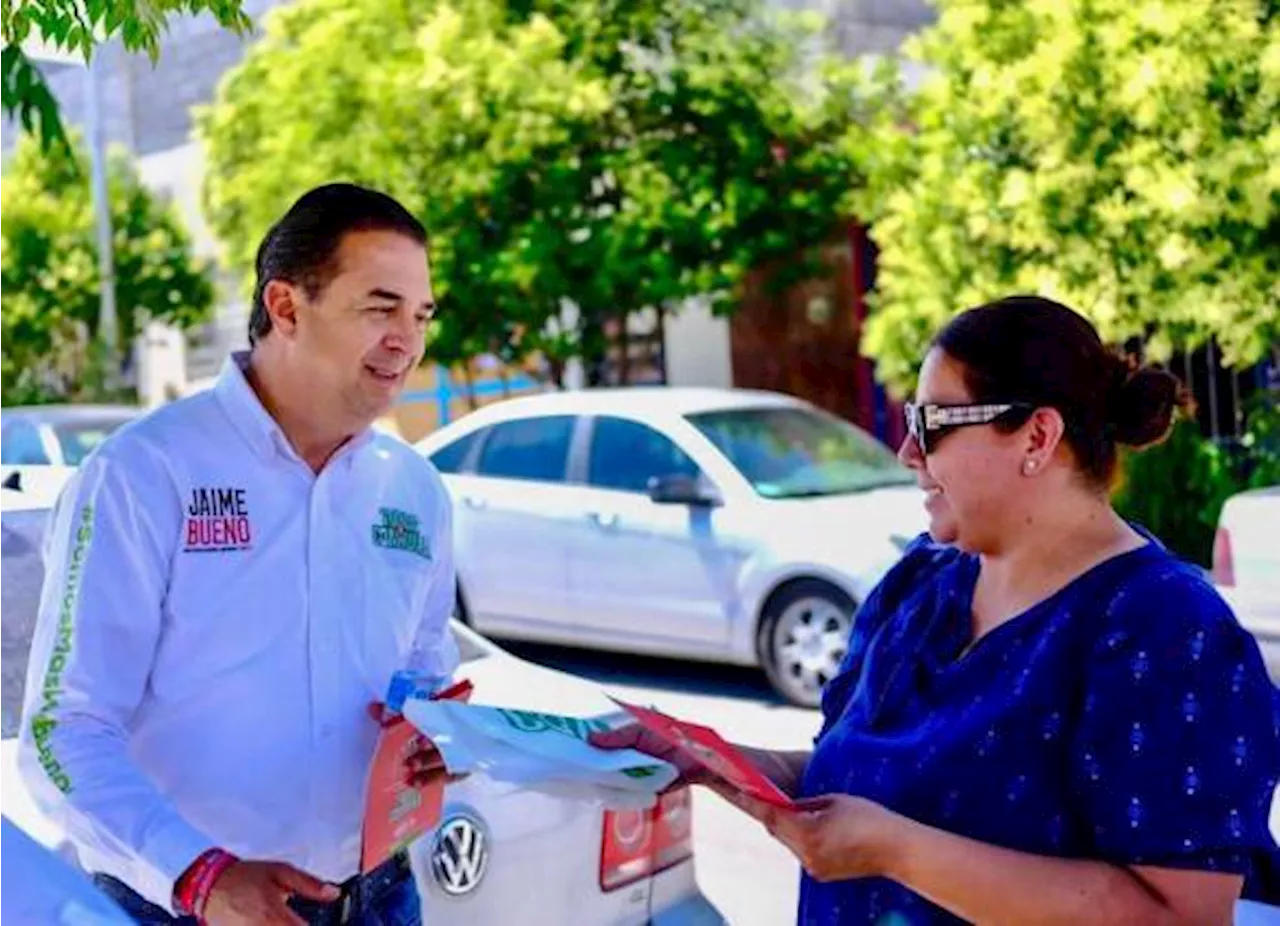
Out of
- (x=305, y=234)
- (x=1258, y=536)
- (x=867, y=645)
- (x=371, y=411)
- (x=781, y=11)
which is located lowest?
(x=1258, y=536)

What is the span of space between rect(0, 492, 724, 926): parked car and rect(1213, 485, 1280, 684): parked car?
4493 mm

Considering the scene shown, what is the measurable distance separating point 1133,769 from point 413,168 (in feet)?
42.6

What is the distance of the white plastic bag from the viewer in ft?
6.88

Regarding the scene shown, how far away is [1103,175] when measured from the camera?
10727 mm

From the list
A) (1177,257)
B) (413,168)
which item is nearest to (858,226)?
(413,168)

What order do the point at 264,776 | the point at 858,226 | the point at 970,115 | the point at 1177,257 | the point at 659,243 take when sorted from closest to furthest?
the point at 264,776 → the point at 1177,257 → the point at 970,115 → the point at 659,243 → the point at 858,226

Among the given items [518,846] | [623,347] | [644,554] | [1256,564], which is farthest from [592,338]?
[518,846]

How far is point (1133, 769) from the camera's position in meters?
1.85

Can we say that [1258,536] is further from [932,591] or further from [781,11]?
[781,11]

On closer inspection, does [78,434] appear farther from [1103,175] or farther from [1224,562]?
[1224,562]

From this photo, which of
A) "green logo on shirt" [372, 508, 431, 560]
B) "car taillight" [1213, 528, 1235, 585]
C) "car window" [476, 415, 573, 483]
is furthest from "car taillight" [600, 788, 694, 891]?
"car window" [476, 415, 573, 483]

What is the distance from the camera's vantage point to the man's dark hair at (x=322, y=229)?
2.47 metres

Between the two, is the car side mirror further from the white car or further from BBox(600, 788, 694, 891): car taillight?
BBox(600, 788, 694, 891): car taillight

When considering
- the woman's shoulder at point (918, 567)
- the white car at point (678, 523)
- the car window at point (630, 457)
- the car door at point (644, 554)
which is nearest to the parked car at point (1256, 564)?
the white car at point (678, 523)
